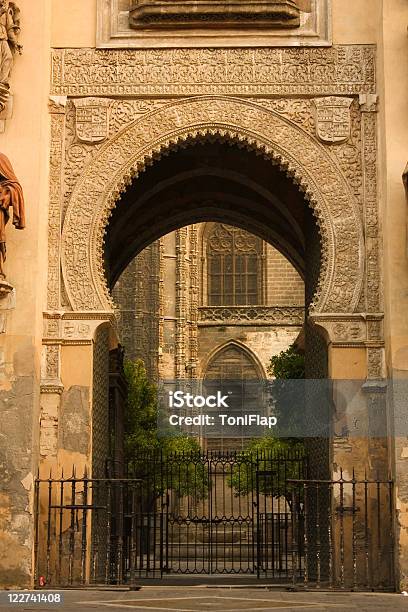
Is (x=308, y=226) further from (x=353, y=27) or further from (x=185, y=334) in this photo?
(x=185, y=334)

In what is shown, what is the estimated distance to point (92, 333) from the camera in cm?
1172

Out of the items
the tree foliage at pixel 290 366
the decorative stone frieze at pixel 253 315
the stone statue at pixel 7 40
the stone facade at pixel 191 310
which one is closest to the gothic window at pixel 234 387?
the stone facade at pixel 191 310

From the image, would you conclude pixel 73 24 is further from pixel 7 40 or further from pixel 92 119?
pixel 92 119

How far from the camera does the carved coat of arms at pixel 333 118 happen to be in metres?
12.1

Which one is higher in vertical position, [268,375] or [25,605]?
[268,375]

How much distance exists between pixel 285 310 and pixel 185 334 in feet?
11.9

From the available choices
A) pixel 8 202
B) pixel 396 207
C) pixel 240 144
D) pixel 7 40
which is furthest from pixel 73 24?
pixel 396 207

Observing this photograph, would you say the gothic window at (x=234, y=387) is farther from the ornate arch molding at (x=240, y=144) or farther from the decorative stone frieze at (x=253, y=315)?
the ornate arch molding at (x=240, y=144)

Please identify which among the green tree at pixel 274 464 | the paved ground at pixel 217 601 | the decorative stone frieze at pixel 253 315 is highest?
the decorative stone frieze at pixel 253 315

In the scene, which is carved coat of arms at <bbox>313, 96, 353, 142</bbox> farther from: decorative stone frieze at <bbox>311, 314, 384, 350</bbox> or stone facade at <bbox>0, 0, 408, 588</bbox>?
decorative stone frieze at <bbox>311, 314, 384, 350</bbox>

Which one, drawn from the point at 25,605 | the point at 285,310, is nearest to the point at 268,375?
the point at 285,310

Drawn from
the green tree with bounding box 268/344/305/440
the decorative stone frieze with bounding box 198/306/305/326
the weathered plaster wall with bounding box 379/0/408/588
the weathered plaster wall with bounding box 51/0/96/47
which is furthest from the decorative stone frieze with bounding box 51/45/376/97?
the decorative stone frieze with bounding box 198/306/305/326

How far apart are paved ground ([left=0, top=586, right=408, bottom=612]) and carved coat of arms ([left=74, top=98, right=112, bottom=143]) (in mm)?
4793

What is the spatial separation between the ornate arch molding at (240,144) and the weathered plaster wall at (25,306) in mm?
425
